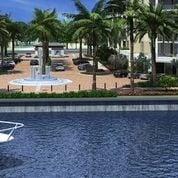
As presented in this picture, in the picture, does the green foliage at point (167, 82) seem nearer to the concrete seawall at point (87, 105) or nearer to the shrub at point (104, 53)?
the concrete seawall at point (87, 105)

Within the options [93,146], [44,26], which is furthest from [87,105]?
[44,26]

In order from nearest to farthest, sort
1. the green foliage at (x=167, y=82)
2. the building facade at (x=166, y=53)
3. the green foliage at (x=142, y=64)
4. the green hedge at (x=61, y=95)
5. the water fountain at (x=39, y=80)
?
the green hedge at (x=61, y=95)
the green foliage at (x=167, y=82)
the water fountain at (x=39, y=80)
the building facade at (x=166, y=53)
the green foliage at (x=142, y=64)

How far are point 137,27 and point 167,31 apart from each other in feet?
12.0

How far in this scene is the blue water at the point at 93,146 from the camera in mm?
30391

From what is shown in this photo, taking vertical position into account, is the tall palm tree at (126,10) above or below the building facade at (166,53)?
above

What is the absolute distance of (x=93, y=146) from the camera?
37.3m

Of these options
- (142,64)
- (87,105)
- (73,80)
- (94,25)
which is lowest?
(87,105)

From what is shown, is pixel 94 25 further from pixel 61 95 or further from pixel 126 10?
pixel 61 95

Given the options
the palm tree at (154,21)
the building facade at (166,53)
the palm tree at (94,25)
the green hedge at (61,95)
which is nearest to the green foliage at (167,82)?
the palm tree at (154,21)

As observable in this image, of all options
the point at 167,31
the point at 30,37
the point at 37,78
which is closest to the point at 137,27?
the point at 167,31

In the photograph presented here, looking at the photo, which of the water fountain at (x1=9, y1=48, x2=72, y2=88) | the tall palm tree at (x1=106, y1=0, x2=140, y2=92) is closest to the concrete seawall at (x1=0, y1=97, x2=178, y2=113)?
the tall palm tree at (x1=106, y1=0, x2=140, y2=92)

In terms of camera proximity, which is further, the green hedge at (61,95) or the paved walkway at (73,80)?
the paved walkway at (73,80)

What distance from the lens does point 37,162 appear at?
107ft

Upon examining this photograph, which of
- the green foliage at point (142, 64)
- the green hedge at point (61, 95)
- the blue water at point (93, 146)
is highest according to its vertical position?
the green foliage at point (142, 64)
